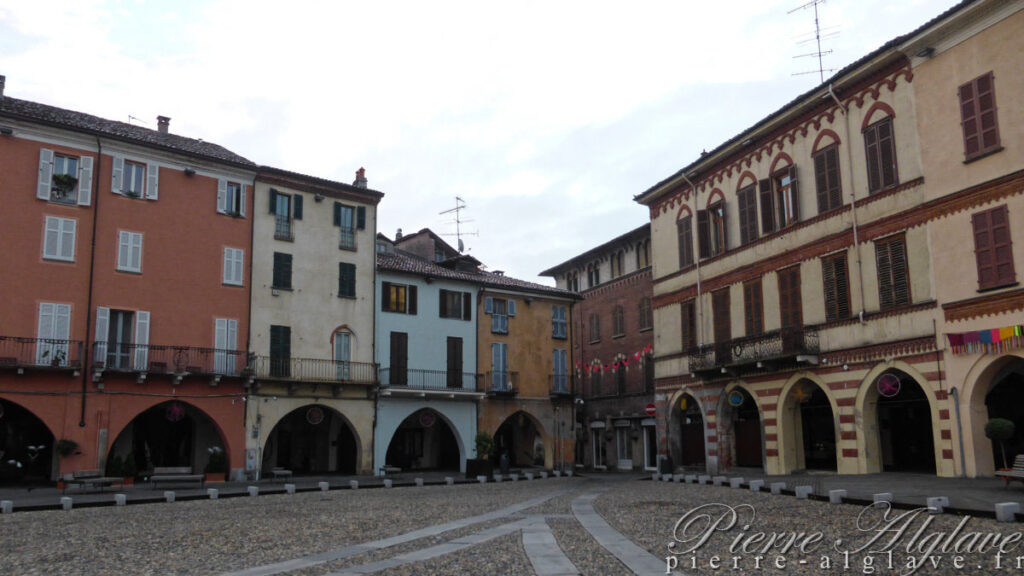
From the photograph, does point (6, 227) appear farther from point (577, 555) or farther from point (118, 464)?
point (577, 555)

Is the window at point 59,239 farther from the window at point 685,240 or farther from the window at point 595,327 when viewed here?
the window at point 595,327

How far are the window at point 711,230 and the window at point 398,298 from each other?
44.7 feet

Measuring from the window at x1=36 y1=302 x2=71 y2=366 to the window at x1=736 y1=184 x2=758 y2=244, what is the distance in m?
25.1

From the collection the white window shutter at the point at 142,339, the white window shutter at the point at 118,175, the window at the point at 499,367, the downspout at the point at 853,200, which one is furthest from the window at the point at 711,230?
the white window shutter at the point at 118,175

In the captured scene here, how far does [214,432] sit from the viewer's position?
107 feet

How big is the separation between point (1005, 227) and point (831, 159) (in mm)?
7044

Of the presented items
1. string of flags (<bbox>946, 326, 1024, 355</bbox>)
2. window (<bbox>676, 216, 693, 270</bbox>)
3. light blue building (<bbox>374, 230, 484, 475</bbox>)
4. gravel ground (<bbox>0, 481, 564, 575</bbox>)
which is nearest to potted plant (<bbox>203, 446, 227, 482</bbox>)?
light blue building (<bbox>374, 230, 484, 475</bbox>)

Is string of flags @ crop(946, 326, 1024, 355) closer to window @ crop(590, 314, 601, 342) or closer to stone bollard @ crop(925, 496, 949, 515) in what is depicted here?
stone bollard @ crop(925, 496, 949, 515)

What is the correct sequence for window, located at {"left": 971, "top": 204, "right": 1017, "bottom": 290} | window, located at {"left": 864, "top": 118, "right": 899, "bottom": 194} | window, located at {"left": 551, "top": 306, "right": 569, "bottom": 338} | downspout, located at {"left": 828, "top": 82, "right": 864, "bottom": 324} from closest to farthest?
window, located at {"left": 971, "top": 204, "right": 1017, "bottom": 290}, window, located at {"left": 864, "top": 118, "right": 899, "bottom": 194}, downspout, located at {"left": 828, "top": 82, "right": 864, "bottom": 324}, window, located at {"left": 551, "top": 306, "right": 569, "bottom": 338}

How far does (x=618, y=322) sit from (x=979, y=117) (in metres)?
25.5

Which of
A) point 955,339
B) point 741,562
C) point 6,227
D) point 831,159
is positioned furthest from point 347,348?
point 741,562

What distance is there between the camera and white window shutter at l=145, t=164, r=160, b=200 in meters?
30.9

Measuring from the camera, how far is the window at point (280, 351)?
1307 inches

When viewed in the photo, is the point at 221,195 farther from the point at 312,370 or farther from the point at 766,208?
the point at 766,208
